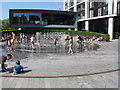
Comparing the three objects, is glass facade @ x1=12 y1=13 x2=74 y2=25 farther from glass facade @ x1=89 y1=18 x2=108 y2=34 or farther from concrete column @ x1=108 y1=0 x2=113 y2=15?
concrete column @ x1=108 y1=0 x2=113 y2=15

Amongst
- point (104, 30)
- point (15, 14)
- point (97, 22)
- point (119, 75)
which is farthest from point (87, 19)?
point (119, 75)

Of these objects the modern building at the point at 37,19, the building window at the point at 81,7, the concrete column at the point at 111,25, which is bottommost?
the concrete column at the point at 111,25

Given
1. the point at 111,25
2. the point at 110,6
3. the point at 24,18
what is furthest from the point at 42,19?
the point at 111,25

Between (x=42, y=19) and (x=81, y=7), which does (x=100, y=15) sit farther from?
(x=42, y=19)

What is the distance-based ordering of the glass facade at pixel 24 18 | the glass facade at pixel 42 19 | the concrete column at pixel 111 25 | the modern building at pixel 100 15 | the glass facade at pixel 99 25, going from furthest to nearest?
the glass facade at pixel 42 19 < the glass facade at pixel 24 18 < the glass facade at pixel 99 25 < the concrete column at pixel 111 25 < the modern building at pixel 100 15

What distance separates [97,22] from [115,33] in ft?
28.2

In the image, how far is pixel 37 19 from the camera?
53656 mm

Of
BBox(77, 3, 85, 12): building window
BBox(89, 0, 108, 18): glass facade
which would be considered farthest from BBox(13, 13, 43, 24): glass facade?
BBox(89, 0, 108, 18): glass facade

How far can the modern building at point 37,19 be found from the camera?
2063 inches

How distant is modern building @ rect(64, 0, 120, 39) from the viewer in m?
39.1

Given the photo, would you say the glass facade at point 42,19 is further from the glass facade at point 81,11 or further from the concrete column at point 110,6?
the concrete column at point 110,6

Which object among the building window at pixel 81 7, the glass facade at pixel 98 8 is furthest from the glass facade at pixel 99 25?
the building window at pixel 81 7

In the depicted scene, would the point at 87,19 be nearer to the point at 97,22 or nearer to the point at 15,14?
the point at 97,22

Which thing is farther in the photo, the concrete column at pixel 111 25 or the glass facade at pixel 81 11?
the glass facade at pixel 81 11
